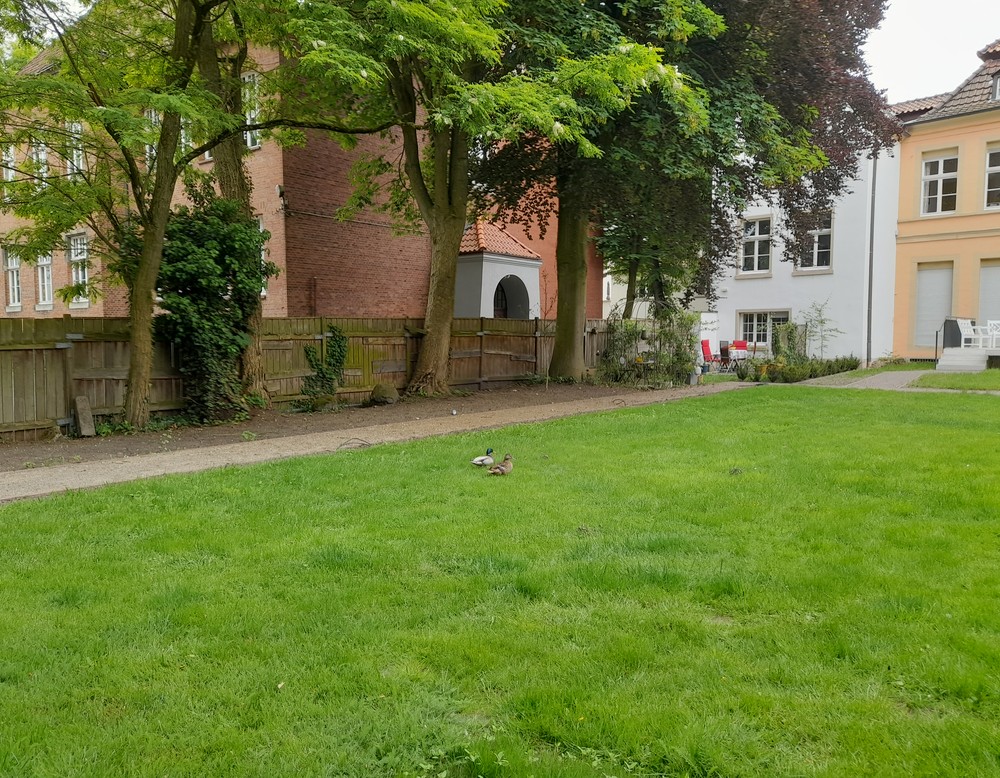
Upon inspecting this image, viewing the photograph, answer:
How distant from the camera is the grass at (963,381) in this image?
48.7 ft

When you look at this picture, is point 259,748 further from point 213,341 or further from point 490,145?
point 490,145

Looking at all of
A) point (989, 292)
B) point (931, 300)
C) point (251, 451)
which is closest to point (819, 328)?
point (931, 300)

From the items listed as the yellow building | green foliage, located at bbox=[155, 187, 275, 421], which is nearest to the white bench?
the yellow building

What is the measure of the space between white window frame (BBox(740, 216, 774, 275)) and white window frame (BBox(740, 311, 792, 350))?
5.63 feet

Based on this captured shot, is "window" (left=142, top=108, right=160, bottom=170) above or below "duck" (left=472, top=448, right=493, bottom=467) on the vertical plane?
above

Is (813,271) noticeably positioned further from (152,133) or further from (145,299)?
(152,133)

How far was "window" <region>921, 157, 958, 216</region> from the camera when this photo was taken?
26469 mm

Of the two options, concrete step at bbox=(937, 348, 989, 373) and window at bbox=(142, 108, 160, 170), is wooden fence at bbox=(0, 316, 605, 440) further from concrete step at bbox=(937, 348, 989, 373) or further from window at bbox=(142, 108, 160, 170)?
concrete step at bbox=(937, 348, 989, 373)

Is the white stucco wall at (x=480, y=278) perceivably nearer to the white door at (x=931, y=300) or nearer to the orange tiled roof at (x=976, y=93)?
the white door at (x=931, y=300)

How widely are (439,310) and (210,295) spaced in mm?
4681

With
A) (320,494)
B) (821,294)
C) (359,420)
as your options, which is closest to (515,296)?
(821,294)

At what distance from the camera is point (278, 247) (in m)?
18.8

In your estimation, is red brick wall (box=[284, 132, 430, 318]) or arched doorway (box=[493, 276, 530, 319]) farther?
arched doorway (box=[493, 276, 530, 319])

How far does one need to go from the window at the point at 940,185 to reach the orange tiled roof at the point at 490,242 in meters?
14.3
